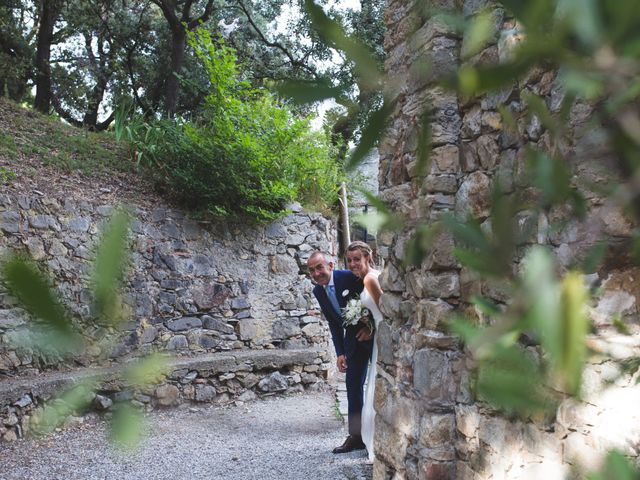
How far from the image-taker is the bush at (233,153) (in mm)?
5879

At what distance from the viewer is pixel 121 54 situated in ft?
35.6

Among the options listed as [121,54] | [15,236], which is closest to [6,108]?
[15,236]

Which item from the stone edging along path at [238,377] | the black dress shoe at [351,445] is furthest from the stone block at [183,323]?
the black dress shoe at [351,445]

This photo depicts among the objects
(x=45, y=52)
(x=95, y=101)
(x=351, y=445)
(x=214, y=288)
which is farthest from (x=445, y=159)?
(x=95, y=101)

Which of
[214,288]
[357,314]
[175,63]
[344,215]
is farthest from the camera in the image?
[175,63]

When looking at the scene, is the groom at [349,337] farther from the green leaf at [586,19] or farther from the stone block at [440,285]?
the green leaf at [586,19]

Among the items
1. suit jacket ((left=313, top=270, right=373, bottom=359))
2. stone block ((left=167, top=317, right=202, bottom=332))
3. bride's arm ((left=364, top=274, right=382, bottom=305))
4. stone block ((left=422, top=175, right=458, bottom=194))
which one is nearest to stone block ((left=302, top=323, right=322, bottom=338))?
stone block ((left=167, top=317, right=202, bottom=332))

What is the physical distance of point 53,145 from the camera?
20.4 feet

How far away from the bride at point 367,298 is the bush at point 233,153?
2249mm

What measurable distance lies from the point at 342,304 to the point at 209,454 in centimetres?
143

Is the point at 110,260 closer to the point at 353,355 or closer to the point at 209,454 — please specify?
the point at 353,355

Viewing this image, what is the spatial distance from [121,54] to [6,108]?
174 inches

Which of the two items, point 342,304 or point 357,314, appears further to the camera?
point 342,304

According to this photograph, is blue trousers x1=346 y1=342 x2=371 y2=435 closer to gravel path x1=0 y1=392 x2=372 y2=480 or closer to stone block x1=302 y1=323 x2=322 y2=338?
gravel path x1=0 y1=392 x2=372 y2=480
